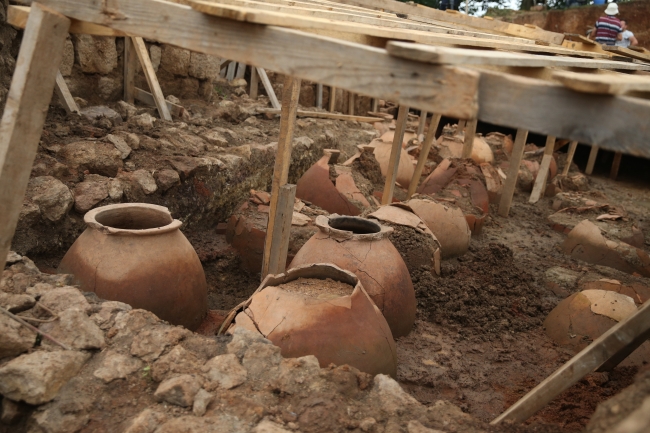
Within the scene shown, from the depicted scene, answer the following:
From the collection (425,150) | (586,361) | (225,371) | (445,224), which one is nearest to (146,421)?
(225,371)

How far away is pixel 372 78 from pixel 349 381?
151 cm

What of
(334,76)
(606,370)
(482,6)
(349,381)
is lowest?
(606,370)

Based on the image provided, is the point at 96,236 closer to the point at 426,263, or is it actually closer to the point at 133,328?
the point at 133,328

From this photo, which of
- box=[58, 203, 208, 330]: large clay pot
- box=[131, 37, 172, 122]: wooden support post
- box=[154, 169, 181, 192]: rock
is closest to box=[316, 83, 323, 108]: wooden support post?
box=[131, 37, 172, 122]: wooden support post

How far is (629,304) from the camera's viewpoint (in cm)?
426

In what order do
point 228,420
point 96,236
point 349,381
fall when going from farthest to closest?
point 96,236, point 349,381, point 228,420

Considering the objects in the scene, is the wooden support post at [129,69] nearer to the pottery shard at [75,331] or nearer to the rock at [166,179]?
the rock at [166,179]

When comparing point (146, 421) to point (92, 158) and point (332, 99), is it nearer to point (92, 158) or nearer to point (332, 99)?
point (92, 158)

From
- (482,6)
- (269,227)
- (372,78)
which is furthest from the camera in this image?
(482,6)

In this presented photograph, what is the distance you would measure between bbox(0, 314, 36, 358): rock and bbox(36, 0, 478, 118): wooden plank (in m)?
1.54

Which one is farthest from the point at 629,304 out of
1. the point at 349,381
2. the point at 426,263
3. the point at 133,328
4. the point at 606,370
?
the point at 133,328

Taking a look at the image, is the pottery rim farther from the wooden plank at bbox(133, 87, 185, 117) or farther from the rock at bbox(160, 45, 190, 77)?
the rock at bbox(160, 45, 190, 77)

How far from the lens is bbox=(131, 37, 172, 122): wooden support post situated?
6.79m

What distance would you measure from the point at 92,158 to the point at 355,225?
2.44 m
